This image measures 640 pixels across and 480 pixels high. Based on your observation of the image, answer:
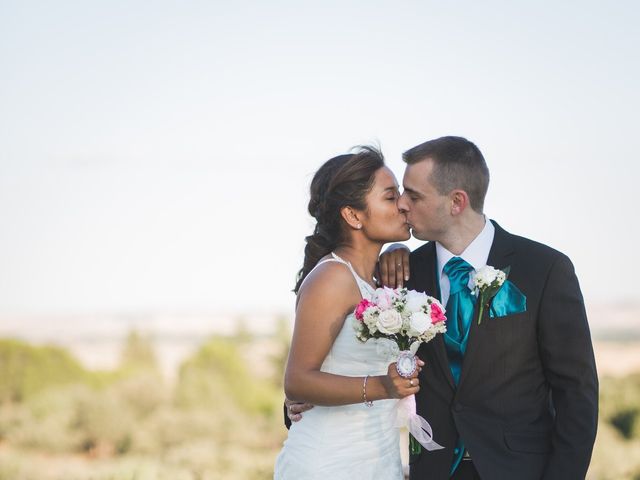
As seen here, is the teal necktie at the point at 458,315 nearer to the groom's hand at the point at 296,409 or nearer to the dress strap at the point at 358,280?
the dress strap at the point at 358,280

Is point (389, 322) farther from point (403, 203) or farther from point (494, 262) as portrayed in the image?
point (403, 203)

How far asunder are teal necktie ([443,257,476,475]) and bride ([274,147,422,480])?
14.8 inches

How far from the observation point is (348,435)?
4484mm

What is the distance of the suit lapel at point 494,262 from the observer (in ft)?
13.8

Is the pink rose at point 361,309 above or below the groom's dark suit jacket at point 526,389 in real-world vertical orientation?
above

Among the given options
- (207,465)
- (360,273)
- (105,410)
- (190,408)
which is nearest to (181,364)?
(190,408)

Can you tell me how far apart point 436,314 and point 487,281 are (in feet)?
1.19

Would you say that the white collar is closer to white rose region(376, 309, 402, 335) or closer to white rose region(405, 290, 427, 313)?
white rose region(405, 290, 427, 313)

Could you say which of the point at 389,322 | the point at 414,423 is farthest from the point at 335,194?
the point at 414,423

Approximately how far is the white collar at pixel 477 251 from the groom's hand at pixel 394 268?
0.64 ft

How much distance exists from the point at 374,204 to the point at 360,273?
0.39m

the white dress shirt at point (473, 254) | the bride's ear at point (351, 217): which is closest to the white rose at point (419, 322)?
the white dress shirt at point (473, 254)

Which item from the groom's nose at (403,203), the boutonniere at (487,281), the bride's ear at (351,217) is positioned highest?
the groom's nose at (403,203)

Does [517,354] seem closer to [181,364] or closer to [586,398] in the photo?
[586,398]
